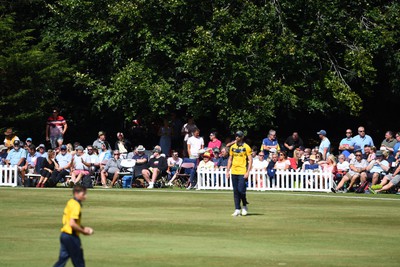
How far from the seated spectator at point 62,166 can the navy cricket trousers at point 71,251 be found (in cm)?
2369

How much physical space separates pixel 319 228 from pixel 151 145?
23.7m

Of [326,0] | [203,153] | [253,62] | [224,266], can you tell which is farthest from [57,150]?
[224,266]

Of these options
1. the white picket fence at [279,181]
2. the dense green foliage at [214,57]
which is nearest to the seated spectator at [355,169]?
the white picket fence at [279,181]

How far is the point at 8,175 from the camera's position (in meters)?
37.5

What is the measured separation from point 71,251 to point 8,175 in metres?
24.9

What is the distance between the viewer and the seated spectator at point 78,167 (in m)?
36.6

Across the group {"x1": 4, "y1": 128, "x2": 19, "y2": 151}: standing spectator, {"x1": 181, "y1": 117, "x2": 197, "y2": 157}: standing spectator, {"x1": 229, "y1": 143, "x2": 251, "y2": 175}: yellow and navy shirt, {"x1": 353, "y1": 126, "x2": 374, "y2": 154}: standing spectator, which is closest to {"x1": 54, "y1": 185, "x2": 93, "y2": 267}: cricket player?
{"x1": 229, "y1": 143, "x2": 251, "y2": 175}: yellow and navy shirt

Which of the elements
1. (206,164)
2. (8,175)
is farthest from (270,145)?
(8,175)

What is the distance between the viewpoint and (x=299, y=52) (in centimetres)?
3953

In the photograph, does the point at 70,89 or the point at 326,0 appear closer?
the point at 326,0

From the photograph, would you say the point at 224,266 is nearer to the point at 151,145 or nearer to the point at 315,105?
the point at 315,105

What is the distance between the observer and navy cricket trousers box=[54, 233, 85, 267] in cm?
1320

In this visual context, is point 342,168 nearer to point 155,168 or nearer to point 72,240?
point 155,168

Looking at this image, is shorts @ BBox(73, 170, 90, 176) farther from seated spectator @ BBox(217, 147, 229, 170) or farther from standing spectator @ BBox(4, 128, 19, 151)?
seated spectator @ BBox(217, 147, 229, 170)
